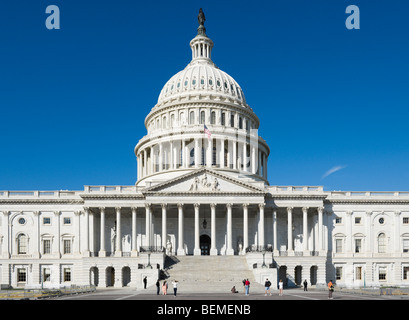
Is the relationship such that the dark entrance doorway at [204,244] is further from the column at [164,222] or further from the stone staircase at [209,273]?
the stone staircase at [209,273]

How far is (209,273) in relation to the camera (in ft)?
197

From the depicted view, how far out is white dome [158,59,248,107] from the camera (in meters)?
100

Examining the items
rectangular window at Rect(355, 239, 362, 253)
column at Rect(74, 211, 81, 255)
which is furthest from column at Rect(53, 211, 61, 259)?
rectangular window at Rect(355, 239, 362, 253)

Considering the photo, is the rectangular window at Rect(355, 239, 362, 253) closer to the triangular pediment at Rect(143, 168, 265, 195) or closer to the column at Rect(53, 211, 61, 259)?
the triangular pediment at Rect(143, 168, 265, 195)

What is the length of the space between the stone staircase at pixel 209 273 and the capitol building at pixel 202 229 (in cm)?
472

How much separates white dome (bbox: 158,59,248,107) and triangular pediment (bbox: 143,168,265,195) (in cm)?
3029

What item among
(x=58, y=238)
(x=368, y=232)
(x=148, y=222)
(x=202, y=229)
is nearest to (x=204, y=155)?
(x=202, y=229)

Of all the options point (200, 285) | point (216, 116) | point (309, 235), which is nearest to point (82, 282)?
point (200, 285)

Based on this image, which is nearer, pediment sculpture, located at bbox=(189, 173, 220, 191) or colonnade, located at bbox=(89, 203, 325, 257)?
colonnade, located at bbox=(89, 203, 325, 257)

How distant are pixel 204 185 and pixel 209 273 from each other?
17058 mm

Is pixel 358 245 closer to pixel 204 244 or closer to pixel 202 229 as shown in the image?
pixel 204 244

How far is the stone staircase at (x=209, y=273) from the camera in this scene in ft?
177
